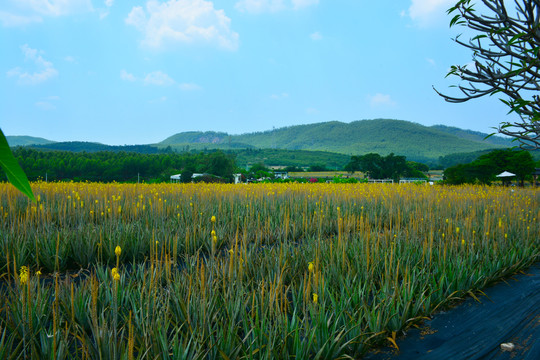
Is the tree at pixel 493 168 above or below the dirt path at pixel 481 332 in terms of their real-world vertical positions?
above

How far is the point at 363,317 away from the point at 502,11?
3.85 metres

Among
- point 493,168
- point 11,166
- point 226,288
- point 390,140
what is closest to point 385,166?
point 493,168

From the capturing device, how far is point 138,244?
15.5 ft

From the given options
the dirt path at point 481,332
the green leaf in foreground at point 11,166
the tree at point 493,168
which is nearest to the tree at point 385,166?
the tree at point 493,168

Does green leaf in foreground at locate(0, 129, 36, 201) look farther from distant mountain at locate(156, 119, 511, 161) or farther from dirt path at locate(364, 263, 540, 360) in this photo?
distant mountain at locate(156, 119, 511, 161)

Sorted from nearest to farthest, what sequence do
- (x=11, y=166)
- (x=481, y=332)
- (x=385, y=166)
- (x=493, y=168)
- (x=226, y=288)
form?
(x=11, y=166) < (x=481, y=332) < (x=226, y=288) < (x=493, y=168) < (x=385, y=166)

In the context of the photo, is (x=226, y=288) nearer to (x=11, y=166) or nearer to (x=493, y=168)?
(x=11, y=166)

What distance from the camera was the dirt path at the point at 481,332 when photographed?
2.68m

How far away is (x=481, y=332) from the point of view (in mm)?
3029

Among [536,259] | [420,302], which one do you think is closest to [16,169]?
[420,302]

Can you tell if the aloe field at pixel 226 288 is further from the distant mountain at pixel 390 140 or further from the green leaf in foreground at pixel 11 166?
the distant mountain at pixel 390 140

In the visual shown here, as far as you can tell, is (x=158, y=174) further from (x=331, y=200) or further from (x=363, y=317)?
(x=363, y=317)

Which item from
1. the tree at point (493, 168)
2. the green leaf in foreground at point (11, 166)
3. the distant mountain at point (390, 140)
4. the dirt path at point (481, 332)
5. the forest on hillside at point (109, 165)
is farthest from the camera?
the distant mountain at point (390, 140)

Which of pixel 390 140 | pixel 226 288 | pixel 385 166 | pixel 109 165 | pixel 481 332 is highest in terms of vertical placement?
pixel 390 140
